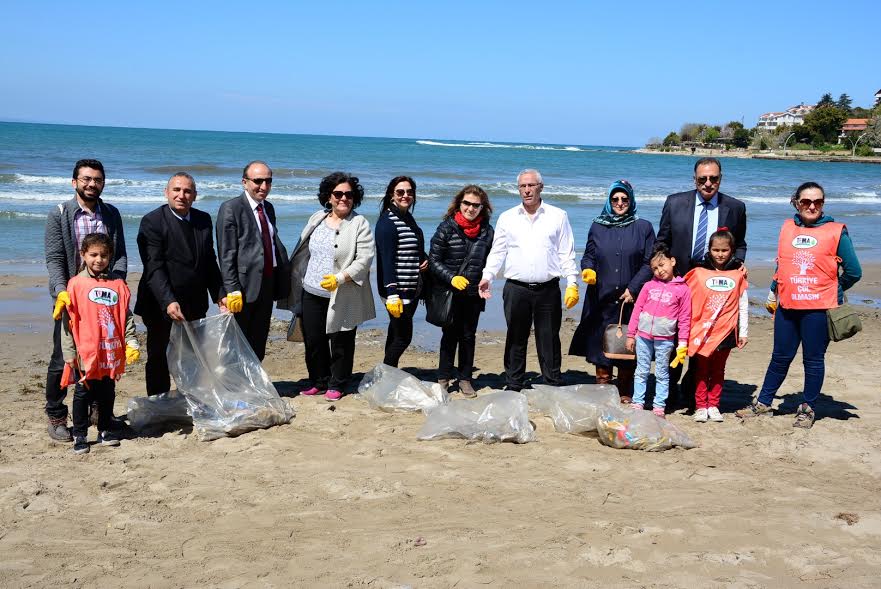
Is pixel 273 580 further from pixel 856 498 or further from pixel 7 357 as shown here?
pixel 7 357

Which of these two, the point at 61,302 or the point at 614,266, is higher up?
the point at 614,266

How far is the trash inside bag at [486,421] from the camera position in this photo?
4.44 m

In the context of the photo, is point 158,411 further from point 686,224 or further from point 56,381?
point 686,224

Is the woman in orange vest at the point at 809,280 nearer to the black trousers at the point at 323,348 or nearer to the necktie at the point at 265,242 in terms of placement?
the black trousers at the point at 323,348

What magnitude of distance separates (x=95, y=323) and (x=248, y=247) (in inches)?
42.4

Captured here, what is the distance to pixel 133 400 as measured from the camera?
15.0 feet

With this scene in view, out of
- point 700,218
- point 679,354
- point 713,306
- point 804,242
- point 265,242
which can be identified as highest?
point 700,218

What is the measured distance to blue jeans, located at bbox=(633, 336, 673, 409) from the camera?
4785mm

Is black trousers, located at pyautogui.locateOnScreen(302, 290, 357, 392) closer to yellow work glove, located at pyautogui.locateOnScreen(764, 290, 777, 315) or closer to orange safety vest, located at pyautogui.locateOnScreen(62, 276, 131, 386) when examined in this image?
orange safety vest, located at pyautogui.locateOnScreen(62, 276, 131, 386)

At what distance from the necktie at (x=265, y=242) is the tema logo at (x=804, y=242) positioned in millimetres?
3407

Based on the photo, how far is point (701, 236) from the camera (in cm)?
483

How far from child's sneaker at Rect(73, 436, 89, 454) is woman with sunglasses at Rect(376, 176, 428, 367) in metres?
2.02

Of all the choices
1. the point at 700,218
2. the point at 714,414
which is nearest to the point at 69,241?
the point at 700,218

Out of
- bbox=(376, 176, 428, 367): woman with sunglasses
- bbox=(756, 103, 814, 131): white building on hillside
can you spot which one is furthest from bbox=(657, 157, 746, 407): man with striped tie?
bbox=(756, 103, 814, 131): white building on hillside
